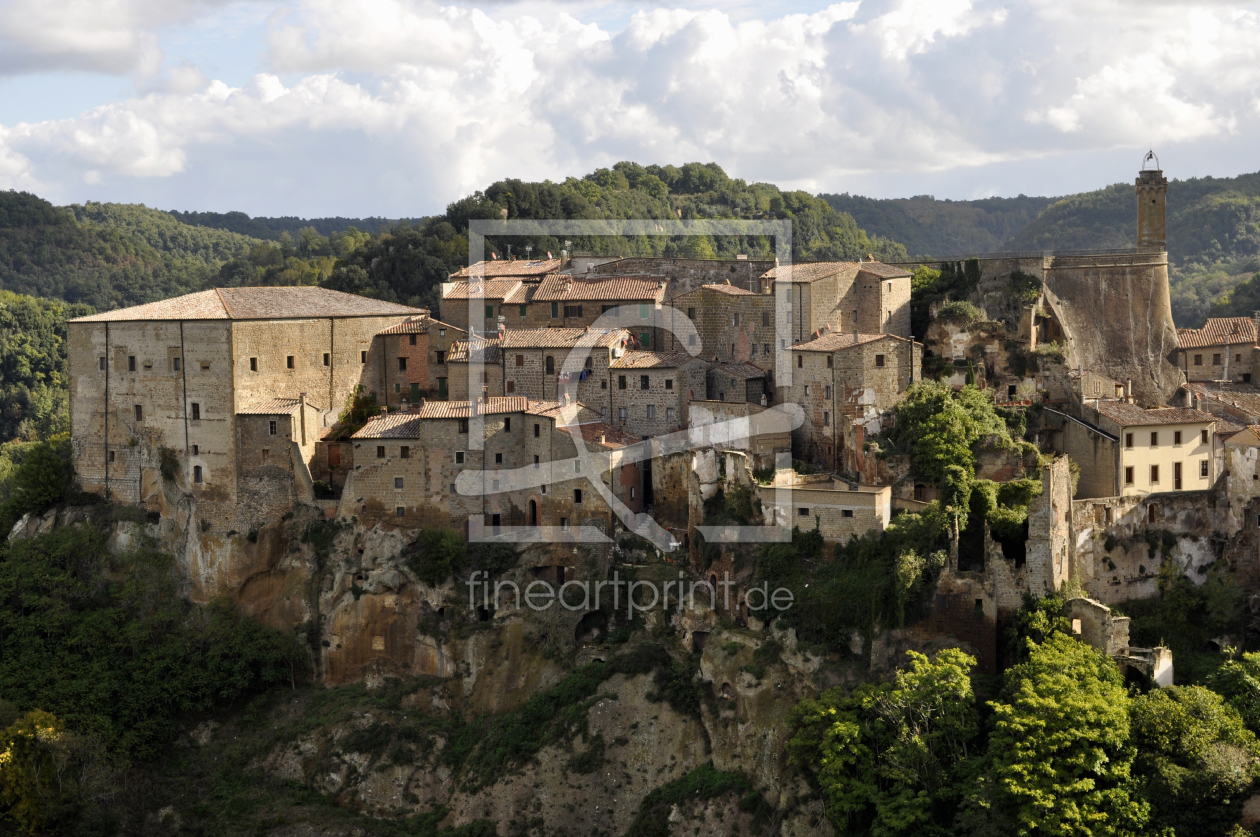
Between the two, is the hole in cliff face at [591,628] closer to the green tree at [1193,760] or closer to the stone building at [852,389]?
the stone building at [852,389]

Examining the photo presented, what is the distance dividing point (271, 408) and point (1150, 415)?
32830 mm

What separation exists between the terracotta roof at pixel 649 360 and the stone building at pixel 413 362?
835 centimetres

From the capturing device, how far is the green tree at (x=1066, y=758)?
35438mm

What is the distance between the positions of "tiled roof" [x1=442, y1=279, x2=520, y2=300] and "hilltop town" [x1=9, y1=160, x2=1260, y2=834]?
2.35ft

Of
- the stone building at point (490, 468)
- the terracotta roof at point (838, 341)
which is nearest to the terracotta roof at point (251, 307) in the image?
the stone building at point (490, 468)

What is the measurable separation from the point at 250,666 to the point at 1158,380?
124 ft

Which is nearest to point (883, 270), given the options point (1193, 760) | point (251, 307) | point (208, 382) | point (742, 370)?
point (742, 370)

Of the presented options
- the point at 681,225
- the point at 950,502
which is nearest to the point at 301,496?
the point at 950,502

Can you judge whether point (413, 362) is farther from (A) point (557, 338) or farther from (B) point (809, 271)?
(B) point (809, 271)

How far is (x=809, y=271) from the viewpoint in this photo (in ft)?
187

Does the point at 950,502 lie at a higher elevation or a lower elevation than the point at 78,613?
higher

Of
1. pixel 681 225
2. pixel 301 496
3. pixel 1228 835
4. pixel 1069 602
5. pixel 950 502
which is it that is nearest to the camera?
pixel 1228 835

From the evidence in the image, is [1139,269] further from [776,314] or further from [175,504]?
[175,504]

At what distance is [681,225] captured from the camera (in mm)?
97750
